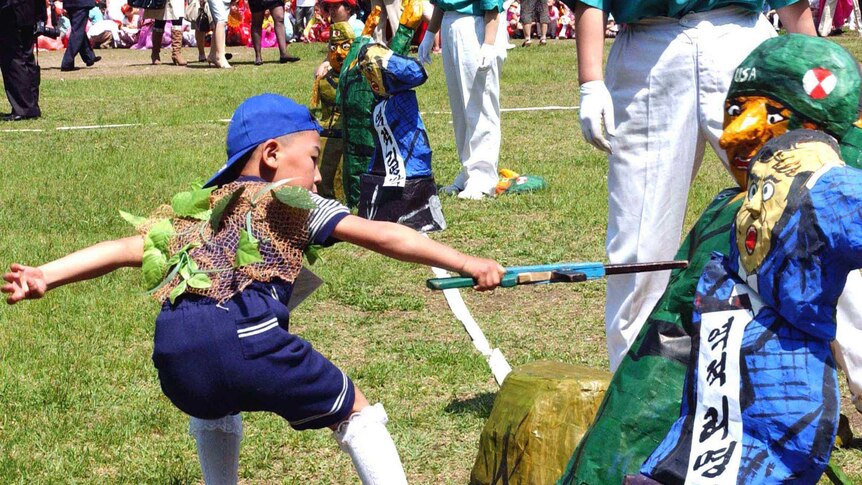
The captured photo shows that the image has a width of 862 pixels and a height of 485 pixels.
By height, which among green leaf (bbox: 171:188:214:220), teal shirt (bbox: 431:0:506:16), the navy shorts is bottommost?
teal shirt (bbox: 431:0:506:16)

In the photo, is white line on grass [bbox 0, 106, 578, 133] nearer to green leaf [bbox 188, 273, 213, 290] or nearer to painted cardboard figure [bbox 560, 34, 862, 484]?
green leaf [bbox 188, 273, 213, 290]

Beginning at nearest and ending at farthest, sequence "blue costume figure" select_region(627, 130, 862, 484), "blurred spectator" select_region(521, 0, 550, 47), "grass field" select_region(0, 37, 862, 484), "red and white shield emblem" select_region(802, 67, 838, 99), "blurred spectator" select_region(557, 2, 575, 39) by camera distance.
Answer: "blue costume figure" select_region(627, 130, 862, 484) < "red and white shield emblem" select_region(802, 67, 838, 99) < "grass field" select_region(0, 37, 862, 484) < "blurred spectator" select_region(521, 0, 550, 47) < "blurred spectator" select_region(557, 2, 575, 39)

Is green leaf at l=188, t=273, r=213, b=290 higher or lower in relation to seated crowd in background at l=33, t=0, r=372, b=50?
higher

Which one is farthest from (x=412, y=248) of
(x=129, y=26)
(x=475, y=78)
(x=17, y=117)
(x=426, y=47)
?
(x=129, y=26)

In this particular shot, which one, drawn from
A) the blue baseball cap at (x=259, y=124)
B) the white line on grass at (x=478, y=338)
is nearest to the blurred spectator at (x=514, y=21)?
the white line on grass at (x=478, y=338)

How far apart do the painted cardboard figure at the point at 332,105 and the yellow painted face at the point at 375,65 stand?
60 centimetres

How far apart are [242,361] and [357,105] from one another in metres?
4.93

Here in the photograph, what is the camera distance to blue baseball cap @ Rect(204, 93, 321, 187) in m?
3.04

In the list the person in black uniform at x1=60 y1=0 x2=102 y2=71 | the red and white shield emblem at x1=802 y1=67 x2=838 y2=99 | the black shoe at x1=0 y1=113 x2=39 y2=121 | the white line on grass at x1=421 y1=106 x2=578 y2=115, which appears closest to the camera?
the red and white shield emblem at x1=802 y1=67 x2=838 y2=99

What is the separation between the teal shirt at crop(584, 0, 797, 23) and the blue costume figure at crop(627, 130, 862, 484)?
5.48ft

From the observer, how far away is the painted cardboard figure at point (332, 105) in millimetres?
8031

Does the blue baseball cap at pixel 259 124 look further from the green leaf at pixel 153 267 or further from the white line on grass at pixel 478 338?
the white line on grass at pixel 478 338

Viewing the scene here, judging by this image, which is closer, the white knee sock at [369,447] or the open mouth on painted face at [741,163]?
the open mouth on painted face at [741,163]

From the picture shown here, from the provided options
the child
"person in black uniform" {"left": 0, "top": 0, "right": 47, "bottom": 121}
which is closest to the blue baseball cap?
the child
